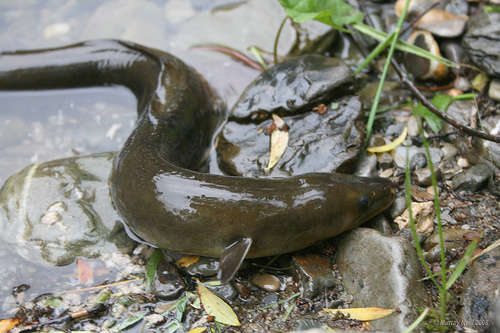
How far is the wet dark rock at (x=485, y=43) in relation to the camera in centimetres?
361

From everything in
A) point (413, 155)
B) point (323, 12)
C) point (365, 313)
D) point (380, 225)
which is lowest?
point (365, 313)

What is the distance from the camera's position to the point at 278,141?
360 centimetres

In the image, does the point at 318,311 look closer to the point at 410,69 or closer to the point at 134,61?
the point at 410,69

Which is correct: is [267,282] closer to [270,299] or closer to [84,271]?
[270,299]

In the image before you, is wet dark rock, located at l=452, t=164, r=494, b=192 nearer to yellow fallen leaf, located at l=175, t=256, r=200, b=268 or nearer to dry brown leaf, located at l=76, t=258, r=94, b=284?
yellow fallen leaf, located at l=175, t=256, r=200, b=268

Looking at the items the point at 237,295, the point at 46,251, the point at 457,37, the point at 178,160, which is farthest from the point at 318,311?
the point at 457,37

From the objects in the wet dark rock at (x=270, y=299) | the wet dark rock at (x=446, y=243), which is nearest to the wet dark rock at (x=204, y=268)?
the wet dark rock at (x=270, y=299)

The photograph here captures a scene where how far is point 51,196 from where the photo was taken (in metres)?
3.43

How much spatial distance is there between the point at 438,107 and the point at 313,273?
2.03 m

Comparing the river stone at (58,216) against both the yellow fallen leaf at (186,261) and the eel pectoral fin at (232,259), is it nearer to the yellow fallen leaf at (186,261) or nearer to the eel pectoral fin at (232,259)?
the yellow fallen leaf at (186,261)

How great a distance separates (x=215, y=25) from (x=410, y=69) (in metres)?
2.36

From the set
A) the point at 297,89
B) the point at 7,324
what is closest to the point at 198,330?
the point at 7,324

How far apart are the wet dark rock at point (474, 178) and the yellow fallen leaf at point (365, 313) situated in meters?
1.35

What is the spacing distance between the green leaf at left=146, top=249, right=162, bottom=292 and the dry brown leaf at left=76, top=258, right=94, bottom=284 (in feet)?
1.44
